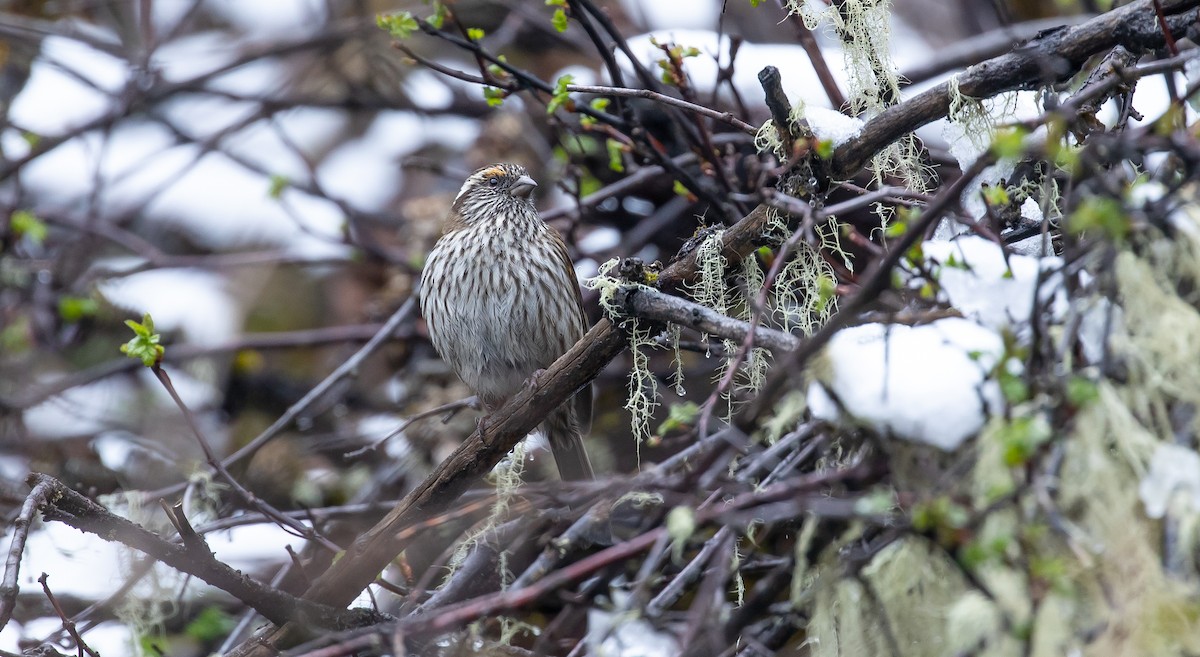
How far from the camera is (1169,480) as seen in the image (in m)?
2.03

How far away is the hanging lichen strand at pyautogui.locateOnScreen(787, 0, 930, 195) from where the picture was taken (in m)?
3.55

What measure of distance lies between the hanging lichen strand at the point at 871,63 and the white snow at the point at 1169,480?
→ 166 centimetres

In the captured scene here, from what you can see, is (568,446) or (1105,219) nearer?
(1105,219)

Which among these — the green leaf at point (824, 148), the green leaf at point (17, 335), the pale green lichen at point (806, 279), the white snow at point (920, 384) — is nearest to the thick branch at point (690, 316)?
the pale green lichen at point (806, 279)

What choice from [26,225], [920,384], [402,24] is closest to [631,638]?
[920,384]

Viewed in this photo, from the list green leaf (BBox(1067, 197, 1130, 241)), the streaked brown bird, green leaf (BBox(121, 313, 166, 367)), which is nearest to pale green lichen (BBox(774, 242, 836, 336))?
green leaf (BBox(1067, 197, 1130, 241))

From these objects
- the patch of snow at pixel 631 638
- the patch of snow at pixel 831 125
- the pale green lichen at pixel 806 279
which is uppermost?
the patch of snow at pixel 831 125

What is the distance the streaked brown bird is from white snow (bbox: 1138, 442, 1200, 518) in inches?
120

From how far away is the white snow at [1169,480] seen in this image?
2012 millimetres

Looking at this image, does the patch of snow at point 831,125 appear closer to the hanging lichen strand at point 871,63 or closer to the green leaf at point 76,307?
the hanging lichen strand at point 871,63

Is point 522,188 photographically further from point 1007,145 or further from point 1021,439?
point 1021,439

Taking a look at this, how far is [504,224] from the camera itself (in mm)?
5113

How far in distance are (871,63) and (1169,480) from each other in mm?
1959

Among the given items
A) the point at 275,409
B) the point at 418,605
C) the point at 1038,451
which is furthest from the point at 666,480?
the point at 275,409
